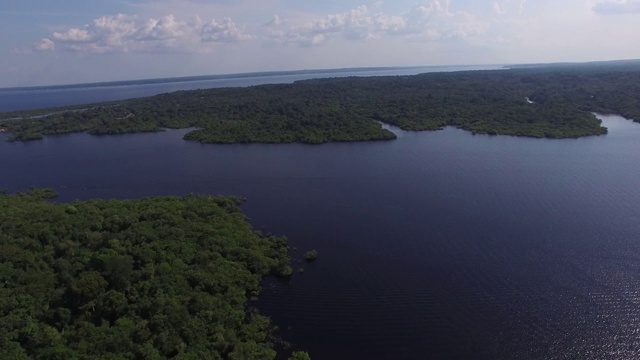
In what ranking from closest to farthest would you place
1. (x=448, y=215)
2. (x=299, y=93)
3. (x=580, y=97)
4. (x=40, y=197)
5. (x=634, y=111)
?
(x=448, y=215) → (x=40, y=197) → (x=634, y=111) → (x=580, y=97) → (x=299, y=93)

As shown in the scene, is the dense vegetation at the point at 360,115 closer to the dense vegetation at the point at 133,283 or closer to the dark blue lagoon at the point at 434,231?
the dark blue lagoon at the point at 434,231

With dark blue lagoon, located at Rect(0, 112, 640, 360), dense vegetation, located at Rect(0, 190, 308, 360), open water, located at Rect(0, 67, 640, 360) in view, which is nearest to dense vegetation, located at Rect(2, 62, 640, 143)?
open water, located at Rect(0, 67, 640, 360)

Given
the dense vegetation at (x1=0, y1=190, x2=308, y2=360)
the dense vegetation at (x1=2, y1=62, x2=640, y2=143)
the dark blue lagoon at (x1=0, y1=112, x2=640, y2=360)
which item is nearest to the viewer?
the dense vegetation at (x1=0, y1=190, x2=308, y2=360)

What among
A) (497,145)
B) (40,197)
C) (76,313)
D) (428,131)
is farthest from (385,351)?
(428,131)

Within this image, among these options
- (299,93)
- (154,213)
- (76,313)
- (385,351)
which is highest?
(299,93)

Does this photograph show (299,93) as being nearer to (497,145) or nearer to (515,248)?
(497,145)

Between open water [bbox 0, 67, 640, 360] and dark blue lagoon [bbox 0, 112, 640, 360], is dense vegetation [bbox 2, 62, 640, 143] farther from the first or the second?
dark blue lagoon [bbox 0, 112, 640, 360]

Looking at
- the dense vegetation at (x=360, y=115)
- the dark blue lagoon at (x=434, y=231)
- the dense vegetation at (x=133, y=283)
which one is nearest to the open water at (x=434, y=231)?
the dark blue lagoon at (x=434, y=231)
